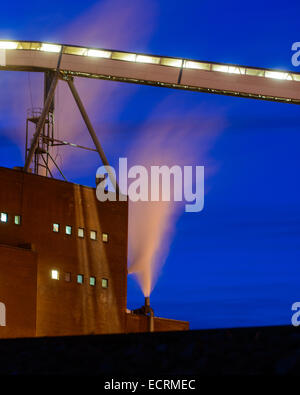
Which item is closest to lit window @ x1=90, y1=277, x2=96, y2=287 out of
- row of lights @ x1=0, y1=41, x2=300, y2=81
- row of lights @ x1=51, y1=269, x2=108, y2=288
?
row of lights @ x1=51, y1=269, x2=108, y2=288

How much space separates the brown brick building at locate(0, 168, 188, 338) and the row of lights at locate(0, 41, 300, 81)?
6.51 metres

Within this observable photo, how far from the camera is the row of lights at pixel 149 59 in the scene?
142 ft

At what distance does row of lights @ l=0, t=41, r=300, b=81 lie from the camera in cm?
4328

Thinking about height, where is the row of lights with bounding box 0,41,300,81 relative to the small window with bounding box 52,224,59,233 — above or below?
above

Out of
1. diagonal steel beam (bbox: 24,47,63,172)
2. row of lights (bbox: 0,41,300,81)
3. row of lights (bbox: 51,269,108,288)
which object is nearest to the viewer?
row of lights (bbox: 51,269,108,288)

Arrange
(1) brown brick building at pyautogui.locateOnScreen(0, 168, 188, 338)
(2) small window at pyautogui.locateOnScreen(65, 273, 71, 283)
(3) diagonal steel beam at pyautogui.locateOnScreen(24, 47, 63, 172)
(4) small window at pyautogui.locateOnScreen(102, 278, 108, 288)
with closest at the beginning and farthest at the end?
(1) brown brick building at pyautogui.locateOnScreen(0, 168, 188, 338) → (2) small window at pyautogui.locateOnScreen(65, 273, 71, 283) → (3) diagonal steel beam at pyautogui.locateOnScreen(24, 47, 63, 172) → (4) small window at pyautogui.locateOnScreen(102, 278, 108, 288)

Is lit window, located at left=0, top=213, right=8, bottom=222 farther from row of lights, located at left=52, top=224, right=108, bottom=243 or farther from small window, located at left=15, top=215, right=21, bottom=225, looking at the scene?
row of lights, located at left=52, top=224, right=108, bottom=243

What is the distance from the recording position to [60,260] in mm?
40656

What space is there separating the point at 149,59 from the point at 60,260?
1064 cm

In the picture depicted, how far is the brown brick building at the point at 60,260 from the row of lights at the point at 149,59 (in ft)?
21.4

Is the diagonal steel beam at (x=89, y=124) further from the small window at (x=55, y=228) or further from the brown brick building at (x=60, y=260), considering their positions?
the small window at (x=55, y=228)

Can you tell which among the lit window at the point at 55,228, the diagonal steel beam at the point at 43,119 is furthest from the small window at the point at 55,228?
the diagonal steel beam at the point at 43,119

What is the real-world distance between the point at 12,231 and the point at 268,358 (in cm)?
2546
